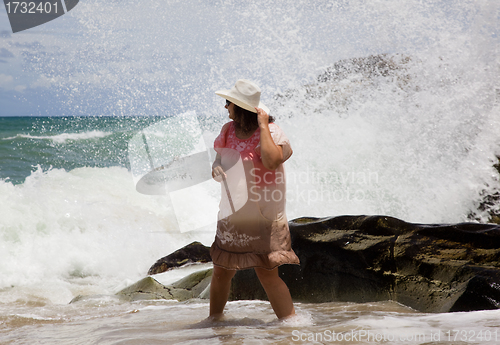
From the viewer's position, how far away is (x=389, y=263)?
10.4ft

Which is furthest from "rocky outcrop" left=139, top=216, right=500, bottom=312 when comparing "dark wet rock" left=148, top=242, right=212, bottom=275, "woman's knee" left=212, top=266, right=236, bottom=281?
"dark wet rock" left=148, top=242, right=212, bottom=275

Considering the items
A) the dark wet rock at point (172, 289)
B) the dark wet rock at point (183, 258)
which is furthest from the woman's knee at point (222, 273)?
the dark wet rock at point (183, 258)

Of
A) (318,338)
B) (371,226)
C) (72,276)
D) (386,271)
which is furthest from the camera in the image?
(72,276)

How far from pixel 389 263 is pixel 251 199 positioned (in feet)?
4.85

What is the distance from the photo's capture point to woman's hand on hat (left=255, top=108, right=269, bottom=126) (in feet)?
7.34

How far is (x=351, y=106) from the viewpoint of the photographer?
835 cm

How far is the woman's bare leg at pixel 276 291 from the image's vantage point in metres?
2.40

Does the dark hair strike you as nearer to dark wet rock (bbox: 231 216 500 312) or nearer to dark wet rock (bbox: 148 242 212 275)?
dark wet rock (bbox: 231 216 500 312)

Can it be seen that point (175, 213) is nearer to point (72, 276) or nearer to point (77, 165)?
point (72, 276)

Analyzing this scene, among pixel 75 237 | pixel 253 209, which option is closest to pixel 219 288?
pixel 253 209

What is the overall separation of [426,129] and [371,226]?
458 centimetres

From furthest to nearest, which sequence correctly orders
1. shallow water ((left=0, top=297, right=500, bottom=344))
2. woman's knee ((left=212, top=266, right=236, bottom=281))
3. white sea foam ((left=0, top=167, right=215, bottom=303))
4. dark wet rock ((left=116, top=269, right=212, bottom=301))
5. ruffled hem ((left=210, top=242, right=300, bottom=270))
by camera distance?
white sea foam ((left=0, top=167, right=215, bottom=303)), dark wet rock ((left=116, top=269, right=212, bottom=301)), woman's knee ((left=212, top=266, right=236, bottom=281)), ruffled hem ((left=210, top=242, right=300, bottom=270)), shallow water ((left=0, top=297, right=500, bottom=344))

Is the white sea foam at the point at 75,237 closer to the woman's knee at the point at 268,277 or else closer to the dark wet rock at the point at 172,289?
the dark wet rock at the point at 172,289

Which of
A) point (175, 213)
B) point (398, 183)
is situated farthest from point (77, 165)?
point (398, 183)
